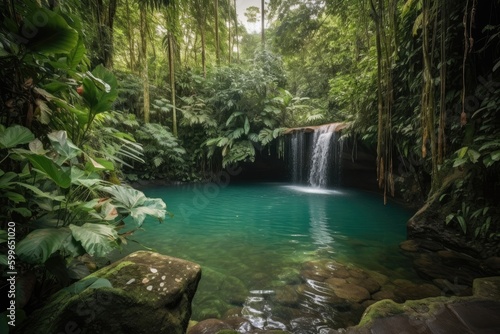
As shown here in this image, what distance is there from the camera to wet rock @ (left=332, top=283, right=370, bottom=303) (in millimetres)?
2463

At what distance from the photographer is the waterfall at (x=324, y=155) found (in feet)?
27.3

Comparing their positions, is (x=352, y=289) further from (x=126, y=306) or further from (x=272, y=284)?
(x=126, y=306)

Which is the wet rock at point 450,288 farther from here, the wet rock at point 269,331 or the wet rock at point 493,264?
the wet rock at point 269,331

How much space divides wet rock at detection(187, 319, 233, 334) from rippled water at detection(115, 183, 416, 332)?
0.22 m

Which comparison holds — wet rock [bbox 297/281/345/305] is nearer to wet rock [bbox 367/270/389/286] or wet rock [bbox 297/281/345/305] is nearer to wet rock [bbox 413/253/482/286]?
wet rock [bbox 367/270/389/286]

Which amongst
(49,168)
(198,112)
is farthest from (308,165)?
(49,168)

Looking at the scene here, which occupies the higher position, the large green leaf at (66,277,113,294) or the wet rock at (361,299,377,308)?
the large green leaf at (66,277,113,294)

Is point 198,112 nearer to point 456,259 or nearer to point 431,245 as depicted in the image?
point 431,245

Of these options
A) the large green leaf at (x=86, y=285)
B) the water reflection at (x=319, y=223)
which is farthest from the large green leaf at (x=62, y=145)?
the water reflection at (x=319, y=223)

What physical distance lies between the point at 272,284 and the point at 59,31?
296cm

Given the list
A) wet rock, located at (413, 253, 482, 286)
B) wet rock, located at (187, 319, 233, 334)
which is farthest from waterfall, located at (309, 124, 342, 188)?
wet rock, located at (187, 319, 233, 334)

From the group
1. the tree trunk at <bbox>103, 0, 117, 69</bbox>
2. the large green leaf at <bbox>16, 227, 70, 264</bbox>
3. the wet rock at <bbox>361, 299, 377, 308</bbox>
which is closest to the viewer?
the large green leaf at <bbox>16, 227, 70, 264</bbox>

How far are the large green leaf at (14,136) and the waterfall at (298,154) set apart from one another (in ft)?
28.9

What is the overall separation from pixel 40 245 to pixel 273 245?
321 centimetres
